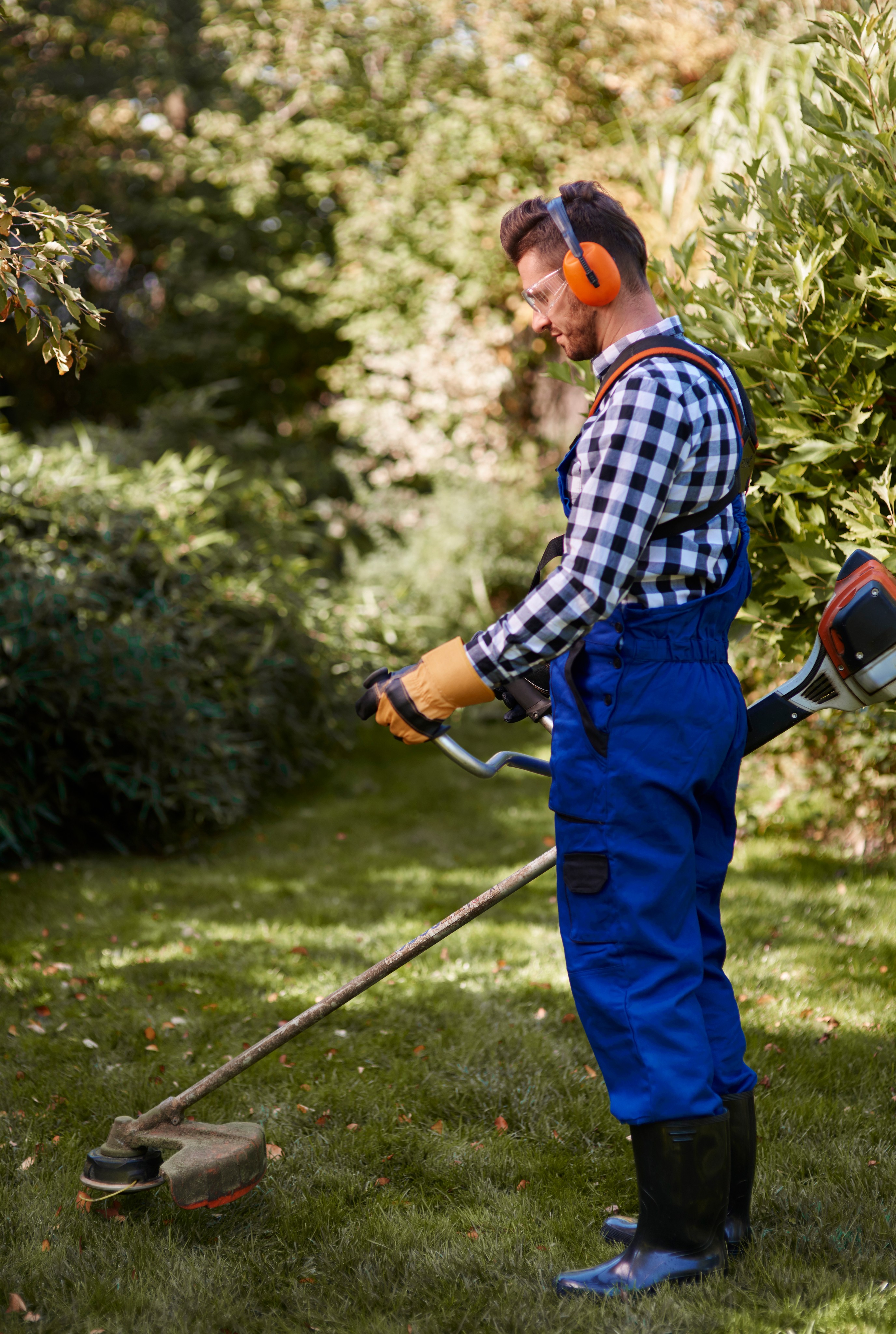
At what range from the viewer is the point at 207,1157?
234cm

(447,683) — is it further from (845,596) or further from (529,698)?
(845,596)

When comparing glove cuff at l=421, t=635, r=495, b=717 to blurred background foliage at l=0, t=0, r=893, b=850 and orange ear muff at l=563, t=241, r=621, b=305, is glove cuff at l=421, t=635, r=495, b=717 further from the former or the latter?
blurred background foliage at l=0, t=0, r=893, b=850

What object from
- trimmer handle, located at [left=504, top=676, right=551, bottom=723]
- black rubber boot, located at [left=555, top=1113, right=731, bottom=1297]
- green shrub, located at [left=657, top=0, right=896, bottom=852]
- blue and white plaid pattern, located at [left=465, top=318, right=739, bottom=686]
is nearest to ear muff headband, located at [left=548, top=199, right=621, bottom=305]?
blue and white plaid pattern, located at [left=465, top=318, right=739, bottom=686]

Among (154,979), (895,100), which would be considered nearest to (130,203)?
(154,979)

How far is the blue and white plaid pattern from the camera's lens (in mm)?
1932

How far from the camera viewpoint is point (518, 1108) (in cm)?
305

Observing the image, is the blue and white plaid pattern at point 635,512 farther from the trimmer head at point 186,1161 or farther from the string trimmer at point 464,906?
the trimmer head at point 186,1161

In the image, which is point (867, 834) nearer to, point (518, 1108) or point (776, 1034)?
point (776, 1034)

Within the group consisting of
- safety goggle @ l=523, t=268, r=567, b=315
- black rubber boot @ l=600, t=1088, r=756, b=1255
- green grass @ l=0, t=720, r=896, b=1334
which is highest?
safety goggle @ l=523, t=268, r=567, b=315

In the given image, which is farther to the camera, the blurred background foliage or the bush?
the blurred background foliage

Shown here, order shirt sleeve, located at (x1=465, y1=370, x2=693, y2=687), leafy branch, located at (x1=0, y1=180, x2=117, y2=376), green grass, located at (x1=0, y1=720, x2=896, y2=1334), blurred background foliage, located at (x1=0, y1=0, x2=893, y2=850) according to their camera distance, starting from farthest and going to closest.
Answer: blurred background foliage, located at (x1=0, y1=0, x2=893, y2=850)
leafy branch, located at (x1=0, y1=180, x2=117, y2=376)
green grass, located at (x1=0, y1=720, x2=896, y2=1334)
shirt sleeve, located at (x1=465, y1=370, x2=693, y2=687)

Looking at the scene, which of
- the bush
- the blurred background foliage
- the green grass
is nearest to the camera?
the green grass

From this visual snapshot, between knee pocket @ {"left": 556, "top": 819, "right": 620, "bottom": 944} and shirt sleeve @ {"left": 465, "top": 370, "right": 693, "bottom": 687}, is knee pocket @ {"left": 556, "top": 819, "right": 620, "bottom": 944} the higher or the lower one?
the lower one

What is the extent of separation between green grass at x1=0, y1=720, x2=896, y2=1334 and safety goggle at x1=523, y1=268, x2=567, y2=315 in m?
1.91
